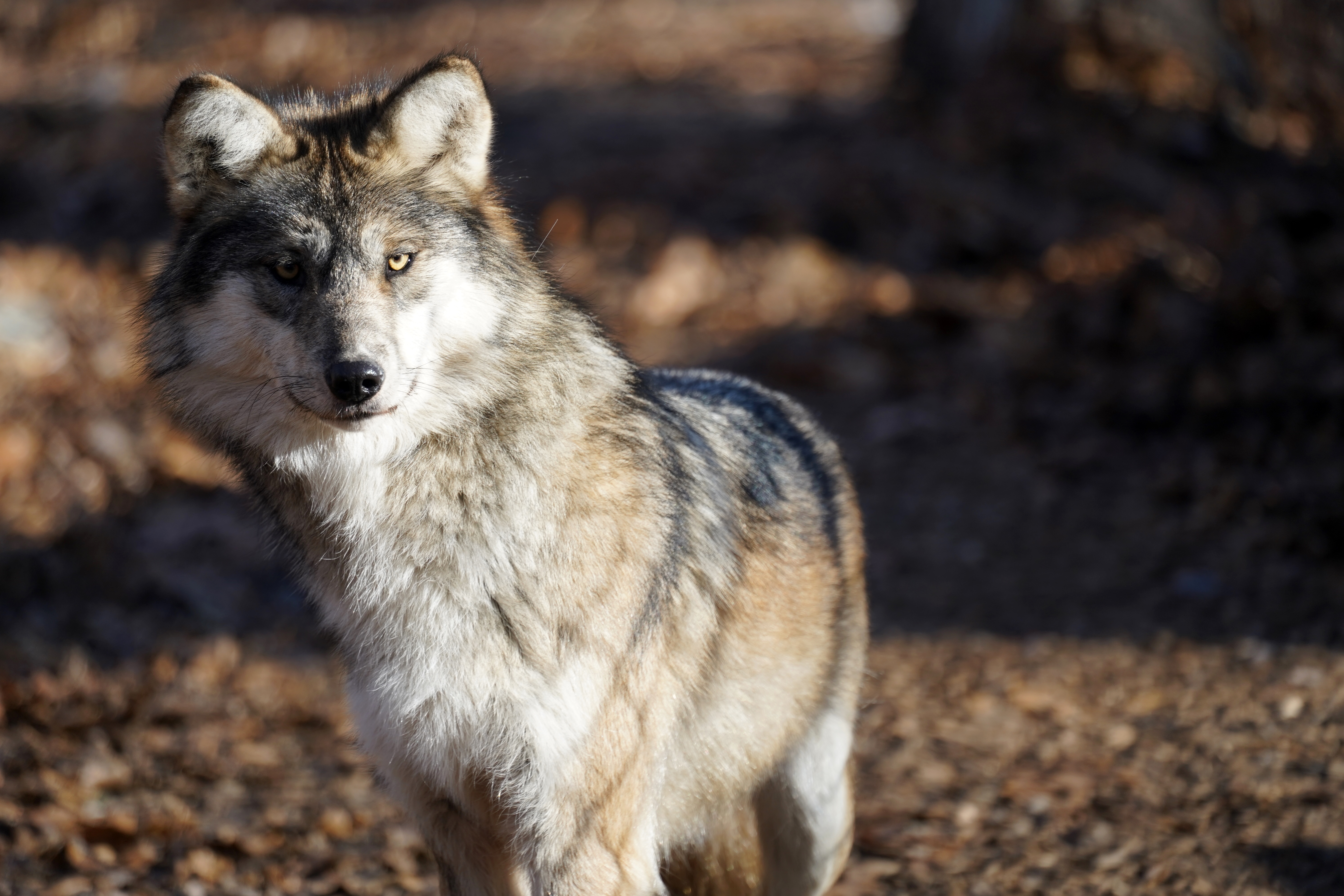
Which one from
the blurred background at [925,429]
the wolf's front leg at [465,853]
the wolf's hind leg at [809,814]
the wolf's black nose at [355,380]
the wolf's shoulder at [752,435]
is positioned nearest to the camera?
the wolf's black nose at [355,380]

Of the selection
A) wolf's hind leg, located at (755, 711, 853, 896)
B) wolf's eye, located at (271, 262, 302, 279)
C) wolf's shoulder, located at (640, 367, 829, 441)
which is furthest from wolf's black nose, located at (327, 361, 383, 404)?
wolf's hind leg, located at (755, 711, 853, 896)

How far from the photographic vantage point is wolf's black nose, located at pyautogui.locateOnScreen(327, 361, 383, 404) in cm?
294

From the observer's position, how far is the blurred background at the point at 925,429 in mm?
4738

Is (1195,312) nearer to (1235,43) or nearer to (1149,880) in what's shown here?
(1235,43)

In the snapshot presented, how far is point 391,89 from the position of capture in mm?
3365

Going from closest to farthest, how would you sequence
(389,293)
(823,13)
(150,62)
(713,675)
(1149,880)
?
1. (389,293)
2. (713,675)
3. (1149,880)
4. (150,62)
5. (823,13)

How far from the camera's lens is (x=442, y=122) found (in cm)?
331

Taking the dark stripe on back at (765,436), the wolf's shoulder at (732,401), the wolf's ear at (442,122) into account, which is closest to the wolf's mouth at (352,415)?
the wolf's ear at (442,122)

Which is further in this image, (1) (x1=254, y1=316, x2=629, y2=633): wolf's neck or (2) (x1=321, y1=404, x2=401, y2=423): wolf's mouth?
(1) (x1=254, y1=316, x2=629, y2=633): wolf's neck

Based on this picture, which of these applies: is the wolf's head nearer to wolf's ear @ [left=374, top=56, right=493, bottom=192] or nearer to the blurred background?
wolf's ear @ [left=374, top=56, right=493, bottom=192]

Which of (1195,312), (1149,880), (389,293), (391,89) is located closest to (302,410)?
(389,293)

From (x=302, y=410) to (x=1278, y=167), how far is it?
27.7 ft

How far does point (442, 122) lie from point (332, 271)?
1.88ft

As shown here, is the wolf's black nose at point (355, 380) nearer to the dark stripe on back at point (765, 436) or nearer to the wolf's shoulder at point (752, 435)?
the wolf's shoulder at point (752, 435)
